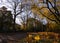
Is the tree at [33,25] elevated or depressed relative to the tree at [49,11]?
depressed

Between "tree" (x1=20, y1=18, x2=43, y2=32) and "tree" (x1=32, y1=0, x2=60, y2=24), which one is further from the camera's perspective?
"tree" (x1=20, y1=18, x2=43, y2=32)

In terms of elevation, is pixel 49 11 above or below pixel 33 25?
above

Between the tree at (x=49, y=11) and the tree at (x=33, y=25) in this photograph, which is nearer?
the tree at (x=49, y=11)

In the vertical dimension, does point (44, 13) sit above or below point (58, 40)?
above

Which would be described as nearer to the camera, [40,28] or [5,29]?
[5,29]

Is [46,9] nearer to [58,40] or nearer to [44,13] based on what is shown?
[44,13]

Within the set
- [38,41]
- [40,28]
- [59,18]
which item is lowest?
[40,28]

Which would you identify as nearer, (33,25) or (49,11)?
(49,11)

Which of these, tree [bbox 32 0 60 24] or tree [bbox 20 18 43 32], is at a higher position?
tree [bbox 32 0 60 24]

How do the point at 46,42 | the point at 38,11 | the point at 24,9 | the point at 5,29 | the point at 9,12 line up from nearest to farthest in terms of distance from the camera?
the point at 46,42 < the point at 38,11 < the point at 5,29 < the point at 9,12 < the point at 24,9

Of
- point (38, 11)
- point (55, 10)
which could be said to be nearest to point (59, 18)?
point (55, 10)

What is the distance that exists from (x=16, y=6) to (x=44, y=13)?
1007 inches

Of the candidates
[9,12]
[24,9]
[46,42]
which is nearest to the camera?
[46,42]

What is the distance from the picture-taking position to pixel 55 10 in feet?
64.4
